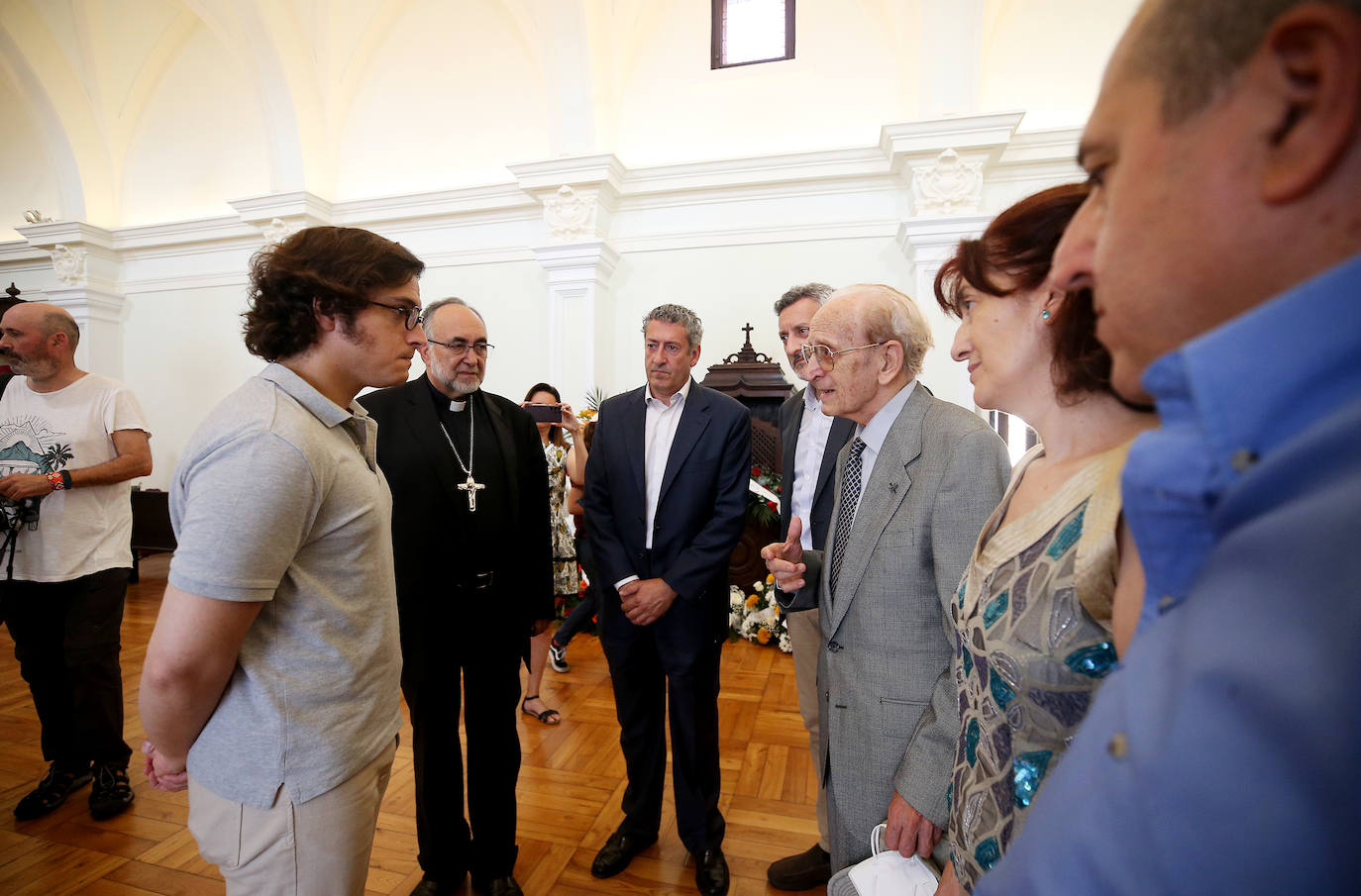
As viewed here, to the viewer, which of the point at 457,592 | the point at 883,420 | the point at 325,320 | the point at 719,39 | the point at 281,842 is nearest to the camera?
the point at 281,842

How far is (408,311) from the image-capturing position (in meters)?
1.48

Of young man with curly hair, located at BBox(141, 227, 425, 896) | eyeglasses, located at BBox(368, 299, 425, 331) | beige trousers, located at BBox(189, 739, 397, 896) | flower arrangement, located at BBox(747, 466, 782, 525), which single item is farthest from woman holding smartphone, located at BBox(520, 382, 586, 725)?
beige trousers, located at BBox(189, 739, 397, 896)

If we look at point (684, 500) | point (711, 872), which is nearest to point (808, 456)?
point (684, 500)

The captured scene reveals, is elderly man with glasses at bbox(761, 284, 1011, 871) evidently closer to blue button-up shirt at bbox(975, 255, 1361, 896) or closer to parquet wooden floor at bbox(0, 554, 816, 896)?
blue button-up shirt at bbox(975, 255, 1361, 896)

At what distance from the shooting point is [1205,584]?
0.34 m

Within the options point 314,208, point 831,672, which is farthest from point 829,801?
point 314,208

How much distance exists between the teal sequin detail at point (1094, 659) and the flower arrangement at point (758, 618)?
3878mm

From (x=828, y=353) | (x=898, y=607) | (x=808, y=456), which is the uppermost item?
(x=828, y=353)

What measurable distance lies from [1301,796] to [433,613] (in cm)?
213

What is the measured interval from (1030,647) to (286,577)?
130cm

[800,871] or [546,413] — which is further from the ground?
[546,413]

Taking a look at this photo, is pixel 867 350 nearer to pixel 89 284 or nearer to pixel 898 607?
pixel 898 607

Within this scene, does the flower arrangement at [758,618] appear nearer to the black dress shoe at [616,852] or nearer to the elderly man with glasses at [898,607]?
the black dress shoe at [616,852]

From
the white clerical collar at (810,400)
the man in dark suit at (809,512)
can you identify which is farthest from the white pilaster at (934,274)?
the white clerical collar at (810,400)
